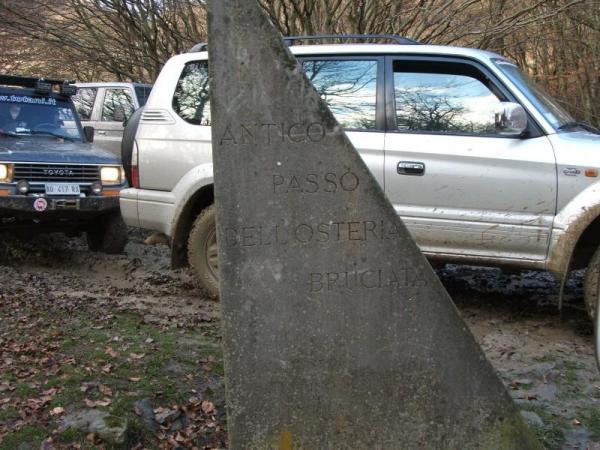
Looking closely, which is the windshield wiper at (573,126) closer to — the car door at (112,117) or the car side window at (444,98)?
the car side window at (444,98)

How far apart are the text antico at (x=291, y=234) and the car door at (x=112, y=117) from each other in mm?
9403

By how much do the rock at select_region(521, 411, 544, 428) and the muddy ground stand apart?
0.4 inches

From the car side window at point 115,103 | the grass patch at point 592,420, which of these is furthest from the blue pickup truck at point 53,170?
the grass patch at point 592,420

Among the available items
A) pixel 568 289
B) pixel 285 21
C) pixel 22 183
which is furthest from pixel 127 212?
pixel 285 21

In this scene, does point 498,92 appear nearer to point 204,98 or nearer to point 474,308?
point 474,308

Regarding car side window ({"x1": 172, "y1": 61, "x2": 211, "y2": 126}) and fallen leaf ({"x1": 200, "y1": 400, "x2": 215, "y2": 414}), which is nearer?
fallen leaf ({"x1": 200, "y1": 400, "x2": 215, "y2": 414})

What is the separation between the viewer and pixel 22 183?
7.12m

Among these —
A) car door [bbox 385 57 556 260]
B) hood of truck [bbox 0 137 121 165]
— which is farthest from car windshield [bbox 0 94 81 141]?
car door [bbox 385 57 556 260]

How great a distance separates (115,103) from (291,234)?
9940mm

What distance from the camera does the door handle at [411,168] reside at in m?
4.99

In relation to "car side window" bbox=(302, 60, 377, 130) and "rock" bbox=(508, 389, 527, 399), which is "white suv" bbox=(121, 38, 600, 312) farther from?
"rock" bbox=(508, 389, 527, 399)

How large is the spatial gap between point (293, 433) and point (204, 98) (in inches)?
135

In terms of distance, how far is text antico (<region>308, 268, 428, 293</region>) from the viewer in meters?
2.88

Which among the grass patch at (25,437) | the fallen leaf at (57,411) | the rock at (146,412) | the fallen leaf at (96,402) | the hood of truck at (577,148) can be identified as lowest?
the rock at (146,412)
